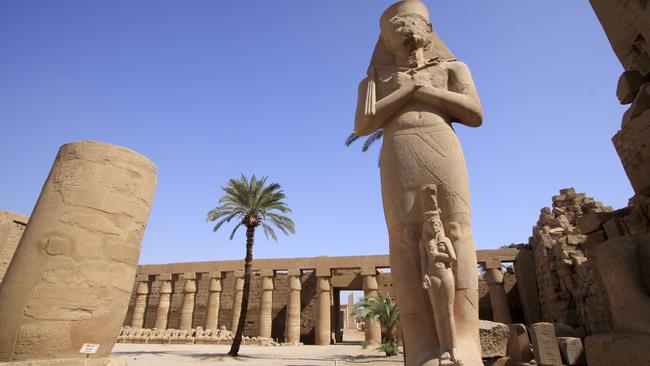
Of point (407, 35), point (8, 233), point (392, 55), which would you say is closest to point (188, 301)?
point (8, 233)

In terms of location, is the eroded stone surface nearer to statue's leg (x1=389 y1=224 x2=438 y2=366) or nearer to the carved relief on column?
statue's leg (x1=389 y1=224 x2=438 y2=366)

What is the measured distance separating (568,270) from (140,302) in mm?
26476

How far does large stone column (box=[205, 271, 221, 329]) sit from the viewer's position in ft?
81.1

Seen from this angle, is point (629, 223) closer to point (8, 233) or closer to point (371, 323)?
point (8, 233)

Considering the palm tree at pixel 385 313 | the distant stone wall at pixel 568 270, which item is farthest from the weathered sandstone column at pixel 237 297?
the distant stone wall at pixel 568 270

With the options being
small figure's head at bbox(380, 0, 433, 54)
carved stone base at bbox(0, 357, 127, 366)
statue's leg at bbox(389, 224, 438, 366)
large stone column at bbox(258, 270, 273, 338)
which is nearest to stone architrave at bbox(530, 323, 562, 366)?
statue's leg at bbox(389, 224, 438, 366)

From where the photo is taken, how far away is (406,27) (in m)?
3.40

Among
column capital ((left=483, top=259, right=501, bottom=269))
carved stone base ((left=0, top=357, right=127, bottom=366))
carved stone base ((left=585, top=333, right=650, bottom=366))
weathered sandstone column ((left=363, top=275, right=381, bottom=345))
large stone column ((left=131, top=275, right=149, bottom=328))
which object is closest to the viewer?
carved stone base ((left=585, top=333, right=650, bottom=366))

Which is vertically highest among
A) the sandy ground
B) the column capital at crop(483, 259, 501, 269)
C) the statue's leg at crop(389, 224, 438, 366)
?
the column capital at crop(483, 259, 501, 269)

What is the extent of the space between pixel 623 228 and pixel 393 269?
2.62 metres

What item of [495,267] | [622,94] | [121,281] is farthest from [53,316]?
[495,267]

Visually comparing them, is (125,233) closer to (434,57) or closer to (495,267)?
(434,57)

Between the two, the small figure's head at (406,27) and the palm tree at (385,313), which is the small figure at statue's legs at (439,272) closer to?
the small figure's head at (406,27)

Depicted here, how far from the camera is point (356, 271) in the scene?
2572cm
